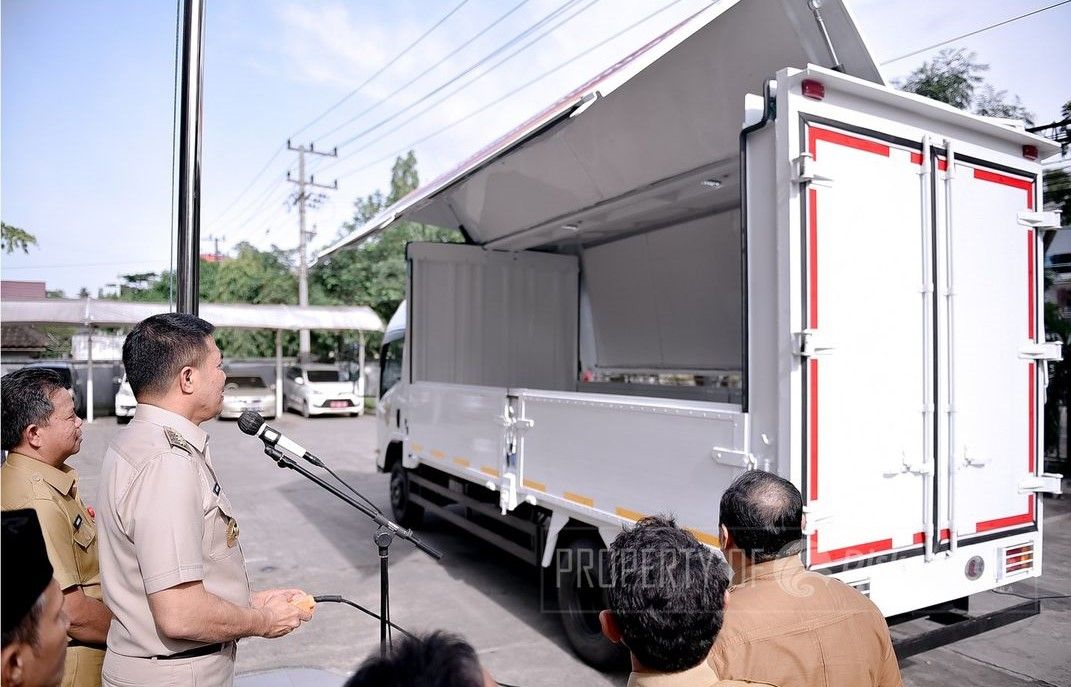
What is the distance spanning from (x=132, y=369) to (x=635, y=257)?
18.8 feet

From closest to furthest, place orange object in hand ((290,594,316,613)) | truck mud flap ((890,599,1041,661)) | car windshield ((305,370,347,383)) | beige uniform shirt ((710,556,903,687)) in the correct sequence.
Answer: beige uniform shirt ((710,556,903,687))
orange object in hand ((290,594,316,613))
truck mud flap ((890,599,1041,661))
car windshield ((305,370,347,383))

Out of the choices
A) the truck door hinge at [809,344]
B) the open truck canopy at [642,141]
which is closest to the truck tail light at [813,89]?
the open truck canopy at [642,141]

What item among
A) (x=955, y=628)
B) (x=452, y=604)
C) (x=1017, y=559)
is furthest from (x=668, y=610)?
(x=452, y=604)

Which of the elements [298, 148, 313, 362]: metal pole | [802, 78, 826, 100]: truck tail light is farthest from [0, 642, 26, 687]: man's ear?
[298, 148, 313, 362]: metal pole

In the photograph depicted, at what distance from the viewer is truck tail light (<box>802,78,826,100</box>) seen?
2.95 m

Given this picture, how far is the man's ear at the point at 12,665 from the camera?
0.98m

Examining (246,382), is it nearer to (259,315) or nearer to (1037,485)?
Answer: (259,315)

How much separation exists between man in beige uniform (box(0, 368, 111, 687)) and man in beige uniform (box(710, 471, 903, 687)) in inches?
65.3

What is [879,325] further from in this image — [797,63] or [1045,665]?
[1045,665]

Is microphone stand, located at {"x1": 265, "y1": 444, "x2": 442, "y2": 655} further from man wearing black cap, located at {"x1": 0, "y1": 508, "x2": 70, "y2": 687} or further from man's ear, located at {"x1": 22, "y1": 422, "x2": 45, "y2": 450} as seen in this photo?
man wearing black cap, located at {"x1": 0, "y1": 508, "x2": 70, "y2": 687}

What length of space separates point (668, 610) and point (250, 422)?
62.8 inches

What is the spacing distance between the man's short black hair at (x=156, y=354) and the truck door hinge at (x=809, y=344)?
2.18 metres

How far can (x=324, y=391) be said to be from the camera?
62.2 feet

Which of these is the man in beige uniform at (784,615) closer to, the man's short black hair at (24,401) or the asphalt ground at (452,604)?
the asphalt ground at (452,604)
